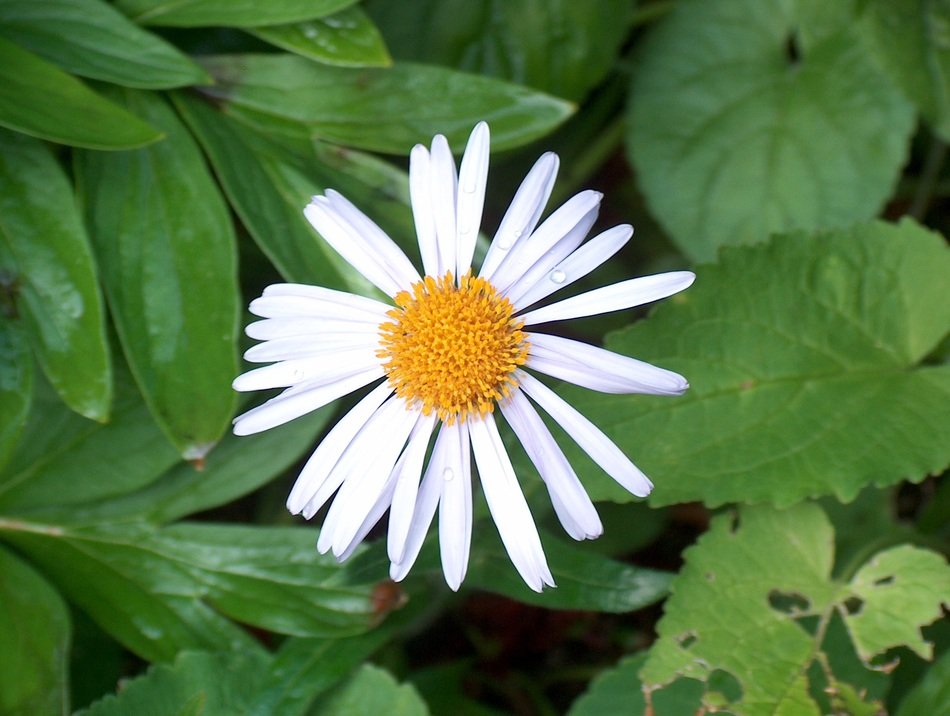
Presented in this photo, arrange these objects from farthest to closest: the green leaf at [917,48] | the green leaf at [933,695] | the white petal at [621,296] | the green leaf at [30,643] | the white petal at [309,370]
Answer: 1. the green leaf at [917,48]
2. the green leaf at [30,643]
3. the green leaf at [933,695]
4. the white petal at [309,370]
5. the white petal at [621,296]

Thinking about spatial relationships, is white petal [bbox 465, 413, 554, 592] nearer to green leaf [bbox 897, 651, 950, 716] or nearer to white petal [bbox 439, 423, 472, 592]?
white petal [bbox 439, 423, 472, 592]

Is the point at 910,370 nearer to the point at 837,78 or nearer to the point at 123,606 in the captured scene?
the point at 837,78

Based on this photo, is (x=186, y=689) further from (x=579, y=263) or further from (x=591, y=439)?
(x=579, y=263)

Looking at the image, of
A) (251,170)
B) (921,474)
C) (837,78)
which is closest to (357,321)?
(251,170)

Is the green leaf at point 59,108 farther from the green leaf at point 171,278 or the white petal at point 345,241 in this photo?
the white petal at point 345,241

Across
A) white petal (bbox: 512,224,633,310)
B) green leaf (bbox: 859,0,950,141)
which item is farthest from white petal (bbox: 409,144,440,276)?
A: green leaf (bbox: 859,0,950,141)

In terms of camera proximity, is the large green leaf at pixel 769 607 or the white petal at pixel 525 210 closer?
the white petal at pixel 525 210

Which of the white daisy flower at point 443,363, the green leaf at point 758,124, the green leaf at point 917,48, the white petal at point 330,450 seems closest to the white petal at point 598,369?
the white daisy flower at point 443,363
